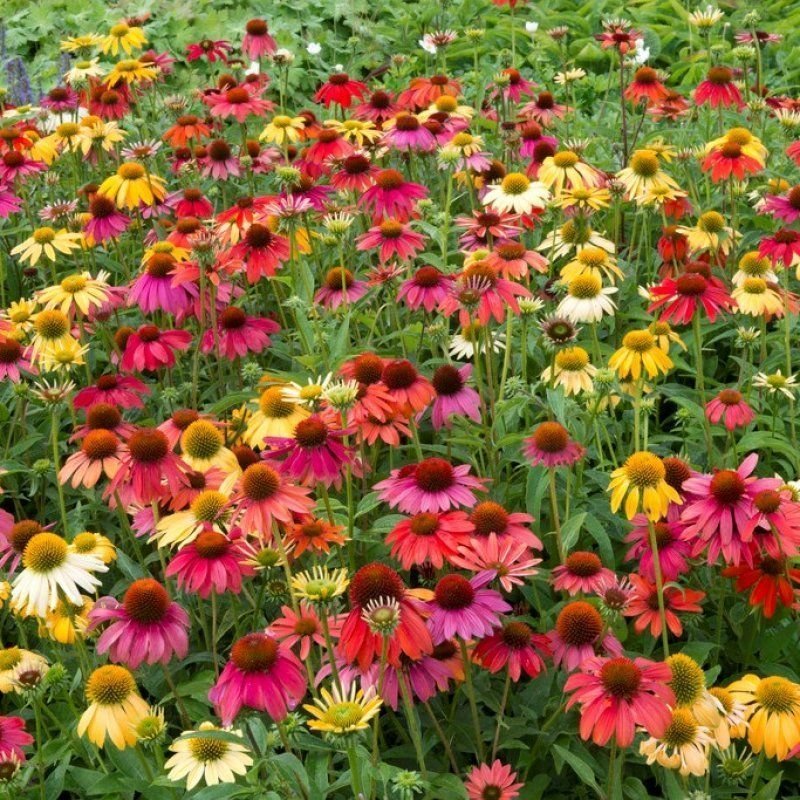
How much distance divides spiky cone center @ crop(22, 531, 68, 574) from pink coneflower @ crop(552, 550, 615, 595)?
3.09 feet

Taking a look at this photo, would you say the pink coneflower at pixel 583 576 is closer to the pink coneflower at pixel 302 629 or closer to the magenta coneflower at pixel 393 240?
the pink coneflower at pixel 302 629

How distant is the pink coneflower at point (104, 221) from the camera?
378 centimetres

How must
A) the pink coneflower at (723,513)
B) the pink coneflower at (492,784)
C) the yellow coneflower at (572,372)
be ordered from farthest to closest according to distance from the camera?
the yellow coneflower at (572,372)
the pink coneflower at (723,513)
the pink coneflower at (492,784)

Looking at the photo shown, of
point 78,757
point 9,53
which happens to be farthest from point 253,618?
point 9,53

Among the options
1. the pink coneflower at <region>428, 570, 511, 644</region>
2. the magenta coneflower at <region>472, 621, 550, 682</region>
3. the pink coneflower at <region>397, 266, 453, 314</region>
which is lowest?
the magenta coneflower at <region>472, 621, 550, 682</region>

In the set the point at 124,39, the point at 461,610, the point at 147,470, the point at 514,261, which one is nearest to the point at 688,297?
the point at 514,261

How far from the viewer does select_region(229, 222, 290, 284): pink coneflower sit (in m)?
3.25

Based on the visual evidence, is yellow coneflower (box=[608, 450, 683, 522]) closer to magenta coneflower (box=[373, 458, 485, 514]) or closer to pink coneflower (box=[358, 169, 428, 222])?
magenta coneflower (box=[373, 458, 485, 514])

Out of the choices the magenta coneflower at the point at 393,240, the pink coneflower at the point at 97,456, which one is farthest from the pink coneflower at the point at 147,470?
the magenta coneflower at the point at 393,240

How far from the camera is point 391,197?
11.6ft

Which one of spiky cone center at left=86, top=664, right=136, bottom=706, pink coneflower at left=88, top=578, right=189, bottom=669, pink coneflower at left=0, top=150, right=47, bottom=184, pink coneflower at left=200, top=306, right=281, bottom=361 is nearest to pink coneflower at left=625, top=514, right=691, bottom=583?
pink coneflower at left=88, top=578, right=189, bottom=669

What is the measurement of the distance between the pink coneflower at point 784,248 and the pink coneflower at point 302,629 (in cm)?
172

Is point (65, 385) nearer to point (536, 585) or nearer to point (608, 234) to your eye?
point (536, 585)

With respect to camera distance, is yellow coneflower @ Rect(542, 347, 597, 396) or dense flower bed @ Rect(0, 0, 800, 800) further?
yellow coneflower @ Rect(542, 347, 597, 396)
